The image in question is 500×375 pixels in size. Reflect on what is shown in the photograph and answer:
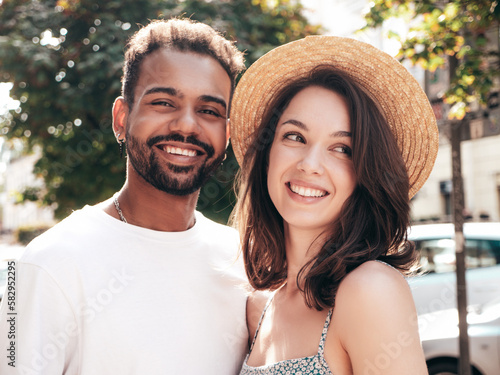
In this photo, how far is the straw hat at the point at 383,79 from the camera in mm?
2281

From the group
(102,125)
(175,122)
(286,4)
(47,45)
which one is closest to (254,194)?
(175,122)

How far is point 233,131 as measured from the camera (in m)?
2.61

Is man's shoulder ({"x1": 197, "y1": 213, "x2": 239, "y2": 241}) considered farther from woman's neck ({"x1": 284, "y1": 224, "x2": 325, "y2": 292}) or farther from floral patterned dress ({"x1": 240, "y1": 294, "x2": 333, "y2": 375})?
floral patterned dress ({"x1": 240, "y1": 294, "x2": 333, "y2": 375})

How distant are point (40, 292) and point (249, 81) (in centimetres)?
136

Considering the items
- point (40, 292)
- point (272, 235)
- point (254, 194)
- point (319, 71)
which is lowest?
point (40, 292)

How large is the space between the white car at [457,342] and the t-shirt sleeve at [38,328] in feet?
11.7

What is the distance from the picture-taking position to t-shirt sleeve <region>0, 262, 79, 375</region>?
1.79m

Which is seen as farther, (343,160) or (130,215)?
(130,215)

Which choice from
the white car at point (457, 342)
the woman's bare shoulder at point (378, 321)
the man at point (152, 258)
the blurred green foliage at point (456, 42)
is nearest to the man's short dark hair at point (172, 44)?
the man at point (152, 258)

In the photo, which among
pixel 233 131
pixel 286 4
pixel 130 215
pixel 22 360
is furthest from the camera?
pixel 286 4

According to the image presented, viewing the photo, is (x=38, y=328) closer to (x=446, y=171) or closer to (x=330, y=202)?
(x=330, y=202)

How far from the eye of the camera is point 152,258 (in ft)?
7.10

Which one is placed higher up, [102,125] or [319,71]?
[102,125]

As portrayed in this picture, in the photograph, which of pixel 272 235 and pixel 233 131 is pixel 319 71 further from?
pixel 272 235
